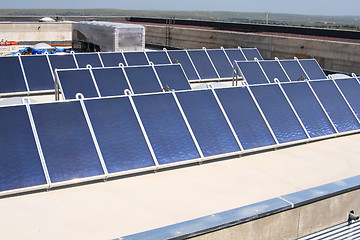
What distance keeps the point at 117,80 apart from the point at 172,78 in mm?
1922

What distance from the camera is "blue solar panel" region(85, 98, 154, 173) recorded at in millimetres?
8164

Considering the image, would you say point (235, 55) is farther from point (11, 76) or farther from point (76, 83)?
point (76, 83)

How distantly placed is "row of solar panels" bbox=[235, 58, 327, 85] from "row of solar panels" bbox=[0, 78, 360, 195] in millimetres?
5932

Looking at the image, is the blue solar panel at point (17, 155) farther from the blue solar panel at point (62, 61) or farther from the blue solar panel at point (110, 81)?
the blue solar panel at point (62, 61)

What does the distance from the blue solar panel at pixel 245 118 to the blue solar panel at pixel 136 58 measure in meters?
10.7

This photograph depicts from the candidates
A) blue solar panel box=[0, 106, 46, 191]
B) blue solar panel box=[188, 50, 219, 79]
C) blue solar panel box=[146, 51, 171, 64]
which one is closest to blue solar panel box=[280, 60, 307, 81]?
blue solar panel box=[188, 50, 219, 79]

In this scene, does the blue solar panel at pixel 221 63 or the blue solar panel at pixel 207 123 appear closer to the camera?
the blue solar panel at pixel 207 123

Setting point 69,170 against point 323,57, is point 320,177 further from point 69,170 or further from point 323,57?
point 323,57

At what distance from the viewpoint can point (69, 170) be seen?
25.3 ft

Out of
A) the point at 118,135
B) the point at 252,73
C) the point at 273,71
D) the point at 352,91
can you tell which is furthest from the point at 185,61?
the point at 118,135

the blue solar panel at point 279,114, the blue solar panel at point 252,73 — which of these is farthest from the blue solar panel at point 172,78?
the blue solar panel at point 279,114

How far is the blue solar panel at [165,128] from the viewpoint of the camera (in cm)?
868

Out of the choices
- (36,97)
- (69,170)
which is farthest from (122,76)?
(69,170)

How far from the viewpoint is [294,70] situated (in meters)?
19.6
